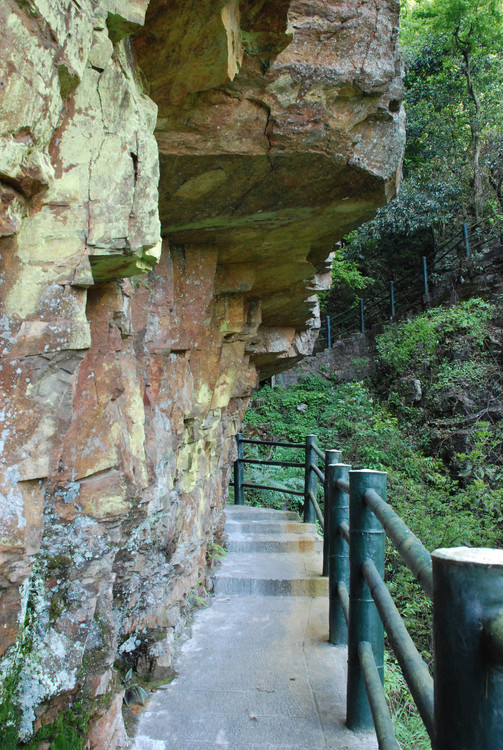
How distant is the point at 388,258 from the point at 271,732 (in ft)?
49.7

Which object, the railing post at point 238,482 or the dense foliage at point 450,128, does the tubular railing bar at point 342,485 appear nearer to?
the railing post at point 238,482

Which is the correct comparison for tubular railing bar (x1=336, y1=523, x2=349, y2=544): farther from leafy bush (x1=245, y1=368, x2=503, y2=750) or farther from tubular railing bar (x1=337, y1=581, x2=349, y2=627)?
leafy bush (x1=245, y1=368, x2=503, y2=750)

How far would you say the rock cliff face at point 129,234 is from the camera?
4.79 feet

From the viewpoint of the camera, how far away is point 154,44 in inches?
80.7

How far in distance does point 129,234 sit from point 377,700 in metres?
1.50

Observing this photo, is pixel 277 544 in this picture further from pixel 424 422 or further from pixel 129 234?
pixel 424 422

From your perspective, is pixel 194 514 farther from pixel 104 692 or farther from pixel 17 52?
pixel 17 52

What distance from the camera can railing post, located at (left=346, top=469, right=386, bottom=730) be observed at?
1993mm

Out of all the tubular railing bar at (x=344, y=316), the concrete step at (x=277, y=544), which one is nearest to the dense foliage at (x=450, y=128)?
the tubular railing bar at (x=344, y=316)

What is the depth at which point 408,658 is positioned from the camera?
1.31m

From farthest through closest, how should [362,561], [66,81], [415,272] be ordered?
[415,272] → [362,561] → [66,81]

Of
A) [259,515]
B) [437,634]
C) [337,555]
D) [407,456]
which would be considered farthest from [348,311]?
[437,634]

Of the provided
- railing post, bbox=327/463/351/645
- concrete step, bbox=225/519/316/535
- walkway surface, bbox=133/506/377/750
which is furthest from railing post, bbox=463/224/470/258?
railing post, bbox=327/463/351/645

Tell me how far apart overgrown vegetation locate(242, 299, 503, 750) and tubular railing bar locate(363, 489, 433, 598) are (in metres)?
→ 4.74
